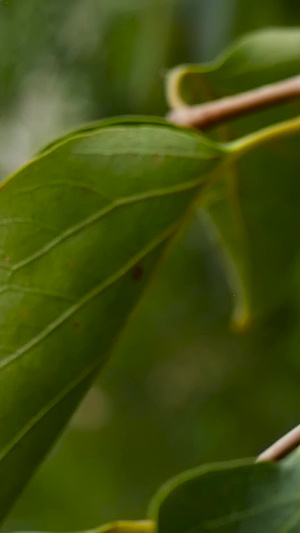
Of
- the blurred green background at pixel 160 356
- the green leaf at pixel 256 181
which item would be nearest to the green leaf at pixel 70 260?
the green leaf at pixel 256 181

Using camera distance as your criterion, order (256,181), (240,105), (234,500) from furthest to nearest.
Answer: (256,181)
(240,105)
(234,500)

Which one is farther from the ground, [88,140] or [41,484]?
[88,140]

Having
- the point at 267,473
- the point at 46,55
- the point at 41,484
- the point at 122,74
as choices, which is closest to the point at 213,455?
the point at 41,484

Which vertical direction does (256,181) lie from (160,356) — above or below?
above

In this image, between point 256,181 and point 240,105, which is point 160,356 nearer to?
point 256,181

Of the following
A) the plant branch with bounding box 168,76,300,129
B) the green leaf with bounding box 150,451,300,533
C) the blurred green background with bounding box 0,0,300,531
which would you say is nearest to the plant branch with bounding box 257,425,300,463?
the green leaf with bounding box 150,451,300,533

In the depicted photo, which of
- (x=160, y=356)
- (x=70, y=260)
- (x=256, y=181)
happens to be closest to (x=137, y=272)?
(x=70, y=260)

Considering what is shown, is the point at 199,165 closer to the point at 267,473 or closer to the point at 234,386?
the point at 267,473

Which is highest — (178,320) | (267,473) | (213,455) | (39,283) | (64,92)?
(64,92)
